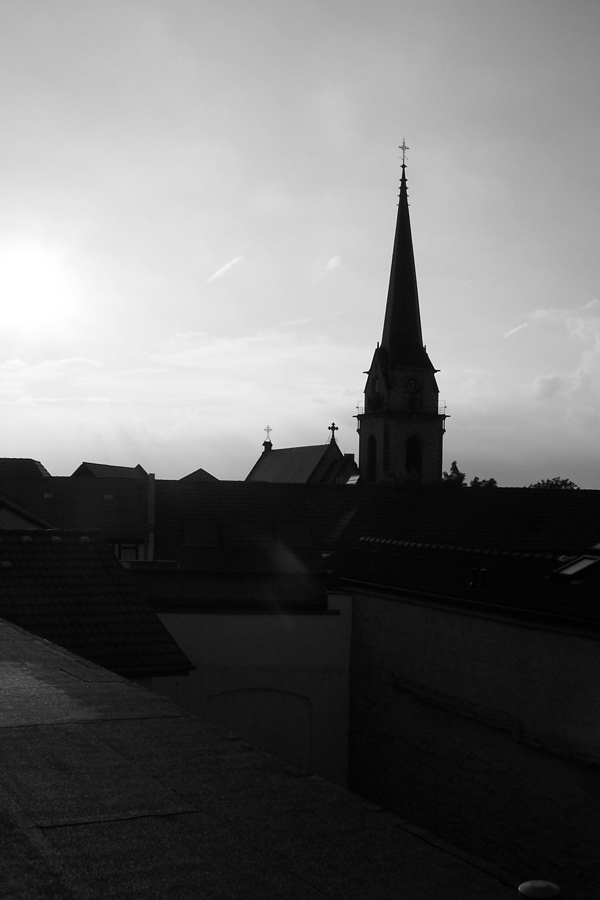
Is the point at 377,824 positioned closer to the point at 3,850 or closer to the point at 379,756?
the point at 3,850

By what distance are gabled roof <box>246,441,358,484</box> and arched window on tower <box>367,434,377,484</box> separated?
1409mm

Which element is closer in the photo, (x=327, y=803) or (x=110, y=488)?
(x=327, y=803)

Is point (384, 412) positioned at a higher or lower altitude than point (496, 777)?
higher

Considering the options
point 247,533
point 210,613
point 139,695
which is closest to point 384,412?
point 247,533

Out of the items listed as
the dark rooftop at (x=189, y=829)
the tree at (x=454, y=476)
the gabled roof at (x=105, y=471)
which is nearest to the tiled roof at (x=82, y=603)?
the dark rooftop at (x=189, y=829)

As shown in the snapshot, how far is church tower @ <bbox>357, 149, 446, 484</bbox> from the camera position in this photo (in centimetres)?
→ 7050

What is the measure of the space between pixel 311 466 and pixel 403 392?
969 cm

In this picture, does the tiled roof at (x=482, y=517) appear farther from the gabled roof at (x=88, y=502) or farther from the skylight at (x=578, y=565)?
the skylight at (x=578, y=565)

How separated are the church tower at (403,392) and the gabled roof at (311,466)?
6.12 ft

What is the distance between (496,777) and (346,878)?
467 inches

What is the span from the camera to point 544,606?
1395cm

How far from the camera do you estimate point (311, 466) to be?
73562 millimetres

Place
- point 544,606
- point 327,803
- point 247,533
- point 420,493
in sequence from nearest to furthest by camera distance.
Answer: point 327,803 < point 544,606 < point 247,533 < point 420,493

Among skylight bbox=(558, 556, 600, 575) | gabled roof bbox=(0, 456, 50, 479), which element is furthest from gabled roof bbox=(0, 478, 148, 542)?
skylight bbox=(558, 556, 600, 575)
